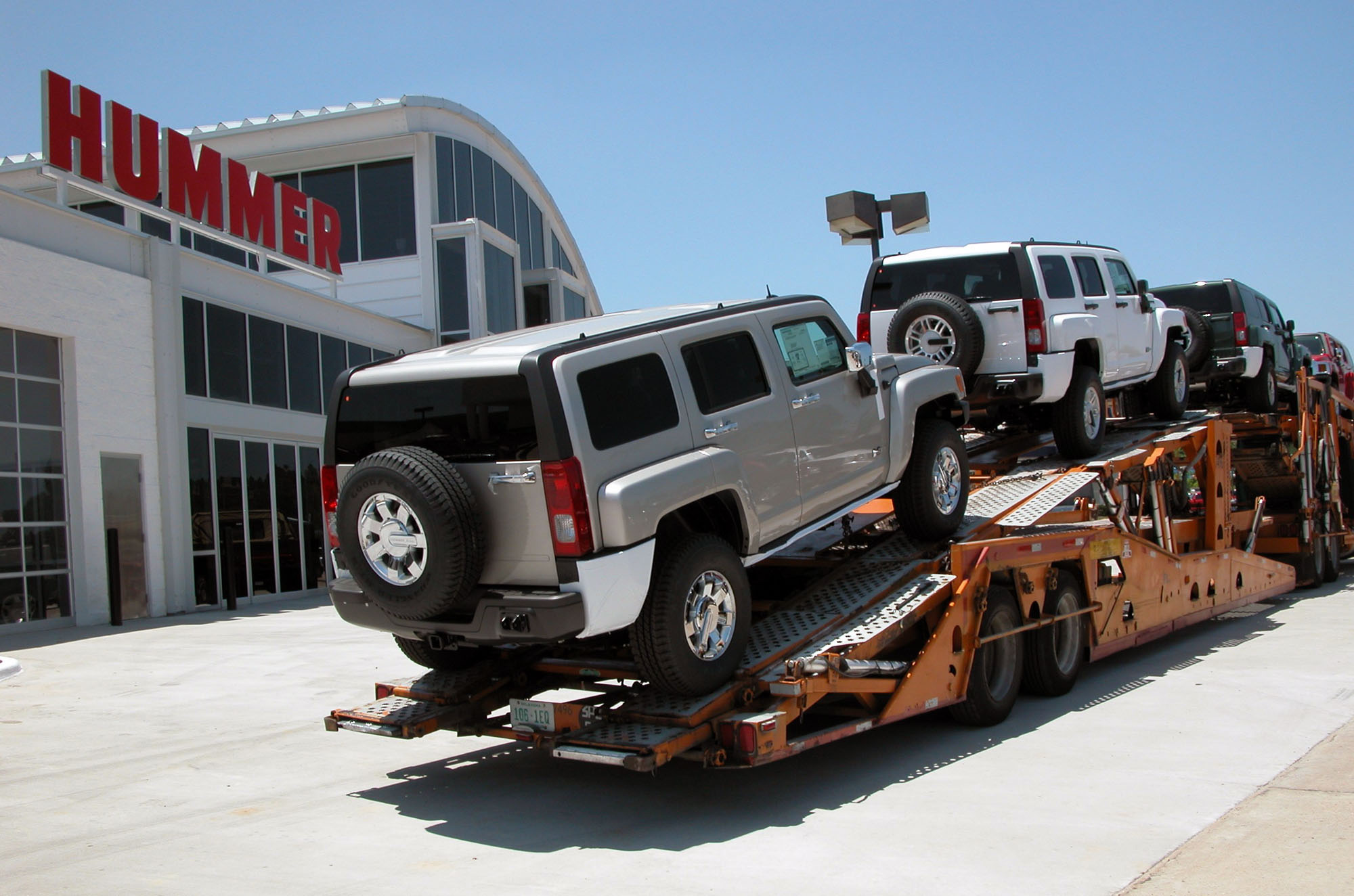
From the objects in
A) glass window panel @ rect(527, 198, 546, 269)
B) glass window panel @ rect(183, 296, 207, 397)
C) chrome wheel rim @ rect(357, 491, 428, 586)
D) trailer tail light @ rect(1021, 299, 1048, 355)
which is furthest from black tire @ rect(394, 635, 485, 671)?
glass window panel @ rect(527, 198, 546, 269)

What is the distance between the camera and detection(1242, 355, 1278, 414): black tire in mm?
14680

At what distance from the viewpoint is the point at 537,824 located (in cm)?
609

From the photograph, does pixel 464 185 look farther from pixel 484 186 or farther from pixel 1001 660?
pixel 1001 660

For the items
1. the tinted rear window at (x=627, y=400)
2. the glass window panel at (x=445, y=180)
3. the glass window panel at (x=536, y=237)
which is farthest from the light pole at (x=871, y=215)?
the glass window panel at (x=536, y=237)

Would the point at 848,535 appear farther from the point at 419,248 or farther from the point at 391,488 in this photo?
the point at 419,248

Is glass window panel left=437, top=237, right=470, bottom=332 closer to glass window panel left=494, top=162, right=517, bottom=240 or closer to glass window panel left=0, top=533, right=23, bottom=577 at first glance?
glass window panel left=494, top=162, right=517, bottom=240

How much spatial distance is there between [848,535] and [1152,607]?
3.17 m

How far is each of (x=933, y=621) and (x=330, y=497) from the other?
11.9 ft

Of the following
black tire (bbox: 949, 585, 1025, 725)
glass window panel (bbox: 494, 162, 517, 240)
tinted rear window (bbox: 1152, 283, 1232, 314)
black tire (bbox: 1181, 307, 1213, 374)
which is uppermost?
glass window panel (bbox: 494, 162, 517, 240)

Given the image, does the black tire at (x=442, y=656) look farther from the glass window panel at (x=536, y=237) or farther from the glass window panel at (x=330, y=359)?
the glass window panel at (x=536, y=237)

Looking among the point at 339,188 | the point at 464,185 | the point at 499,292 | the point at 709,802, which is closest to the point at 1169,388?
the point at 709,802

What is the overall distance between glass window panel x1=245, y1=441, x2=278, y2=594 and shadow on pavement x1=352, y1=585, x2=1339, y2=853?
12214mm

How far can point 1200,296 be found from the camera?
14.9 m

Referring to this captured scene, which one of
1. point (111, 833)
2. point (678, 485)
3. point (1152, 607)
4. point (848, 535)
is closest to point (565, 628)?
point (678, 485)
